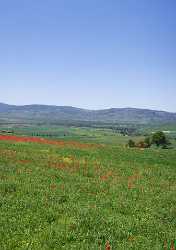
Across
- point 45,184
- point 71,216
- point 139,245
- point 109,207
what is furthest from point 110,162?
point 139,245

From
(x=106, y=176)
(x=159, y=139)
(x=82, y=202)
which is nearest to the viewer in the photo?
(x=82, y=202)

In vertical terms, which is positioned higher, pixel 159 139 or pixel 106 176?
pixel 106 176

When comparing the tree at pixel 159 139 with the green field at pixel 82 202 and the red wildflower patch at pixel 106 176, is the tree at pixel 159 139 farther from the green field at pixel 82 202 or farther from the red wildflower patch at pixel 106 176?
the red wildflower patch at pixel 106 176

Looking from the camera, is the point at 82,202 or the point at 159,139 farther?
the point at 159,139

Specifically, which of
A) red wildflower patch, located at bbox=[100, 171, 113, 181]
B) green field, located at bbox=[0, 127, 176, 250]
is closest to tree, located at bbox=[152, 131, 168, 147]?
green field, located at bbox=[0, 127, 176, 250]

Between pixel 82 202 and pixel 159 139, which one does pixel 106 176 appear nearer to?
pixel 82 202

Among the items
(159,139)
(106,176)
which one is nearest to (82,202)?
(106,176)

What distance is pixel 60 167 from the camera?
35.3m

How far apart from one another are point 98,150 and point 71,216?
29738 mm

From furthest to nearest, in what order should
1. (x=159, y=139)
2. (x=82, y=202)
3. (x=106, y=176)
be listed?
(x=159, y=139) → (x=106, y=176) → (x=82, y=202)

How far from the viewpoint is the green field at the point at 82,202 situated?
16.0 metres

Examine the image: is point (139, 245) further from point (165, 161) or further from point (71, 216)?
point (165, 161)

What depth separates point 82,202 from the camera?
22.6 m

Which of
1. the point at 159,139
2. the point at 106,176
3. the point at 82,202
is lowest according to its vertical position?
the point at 159,139
